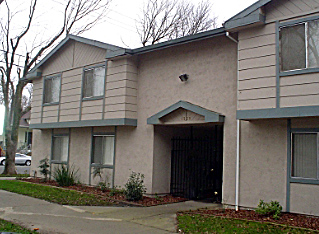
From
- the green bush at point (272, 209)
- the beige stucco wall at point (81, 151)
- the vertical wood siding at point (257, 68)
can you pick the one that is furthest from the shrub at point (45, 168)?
the green bush at point (272, 209)

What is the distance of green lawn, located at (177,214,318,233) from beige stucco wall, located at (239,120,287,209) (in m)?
1.30

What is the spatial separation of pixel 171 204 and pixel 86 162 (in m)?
5.21

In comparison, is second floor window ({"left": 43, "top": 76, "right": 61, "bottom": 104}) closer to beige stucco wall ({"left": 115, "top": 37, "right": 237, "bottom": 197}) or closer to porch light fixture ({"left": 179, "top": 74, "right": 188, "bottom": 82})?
beige stucco wall ({"left": 115, "top": 37, "right": 237, "bottom": 197})

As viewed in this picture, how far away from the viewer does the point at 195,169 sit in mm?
12484

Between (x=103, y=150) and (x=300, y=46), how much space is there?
875 centimetres

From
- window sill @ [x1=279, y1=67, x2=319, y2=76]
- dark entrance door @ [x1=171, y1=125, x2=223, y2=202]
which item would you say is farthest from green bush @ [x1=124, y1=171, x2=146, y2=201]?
window sill @ [x1=279, y1=67, x2=319, y2=76]

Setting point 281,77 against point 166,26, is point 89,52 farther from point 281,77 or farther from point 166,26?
point 166,26

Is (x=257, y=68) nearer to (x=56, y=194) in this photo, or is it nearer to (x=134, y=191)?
(x=134, y=191)

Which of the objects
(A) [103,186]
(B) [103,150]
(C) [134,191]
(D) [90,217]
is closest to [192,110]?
(C) [134,191]

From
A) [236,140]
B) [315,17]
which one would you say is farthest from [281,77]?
[236,140]

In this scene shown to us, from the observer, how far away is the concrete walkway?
8.25 metres

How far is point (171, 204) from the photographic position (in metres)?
11.5

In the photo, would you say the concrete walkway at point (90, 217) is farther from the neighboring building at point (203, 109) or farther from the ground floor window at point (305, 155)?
the ground floor window at point (305, 155)

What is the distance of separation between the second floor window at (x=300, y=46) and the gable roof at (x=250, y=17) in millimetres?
647
